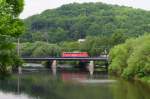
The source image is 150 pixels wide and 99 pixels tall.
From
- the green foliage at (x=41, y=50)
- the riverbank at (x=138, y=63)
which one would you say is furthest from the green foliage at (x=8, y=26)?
the green foliage at (x=41, y=50)

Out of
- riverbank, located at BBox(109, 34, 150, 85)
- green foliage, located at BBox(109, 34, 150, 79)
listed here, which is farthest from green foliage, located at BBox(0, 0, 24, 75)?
green foliage, located at BBox(109, 34, 150, 79)

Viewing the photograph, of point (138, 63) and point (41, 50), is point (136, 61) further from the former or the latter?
point (41, 50)

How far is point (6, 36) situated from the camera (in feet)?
54.5

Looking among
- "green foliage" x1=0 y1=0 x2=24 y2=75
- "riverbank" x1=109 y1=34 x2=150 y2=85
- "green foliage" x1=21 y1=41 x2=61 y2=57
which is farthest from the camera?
"green foliage" x1=21 y1=41 x2=61 y2=57

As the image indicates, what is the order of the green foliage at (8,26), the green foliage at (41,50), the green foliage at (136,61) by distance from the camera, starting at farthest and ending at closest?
1. the green foliage at (41,50)
2. the green foliage at (136,61)
3. the green foliage at (8,26)

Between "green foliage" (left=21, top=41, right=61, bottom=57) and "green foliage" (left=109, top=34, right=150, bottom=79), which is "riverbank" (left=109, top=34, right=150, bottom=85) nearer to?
"green foliage" (left=109, top=34, right=150, bottom=79)

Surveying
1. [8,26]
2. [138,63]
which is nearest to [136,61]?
[138,63]

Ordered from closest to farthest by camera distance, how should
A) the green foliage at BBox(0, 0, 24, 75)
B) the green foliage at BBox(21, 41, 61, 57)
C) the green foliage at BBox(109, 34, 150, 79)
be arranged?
the green foliage at BBox(0, 0, 24, 75), the green foliage at BBox(109, 34, 150, 79), the green foliage at BBox(21, 41, 61, 57)

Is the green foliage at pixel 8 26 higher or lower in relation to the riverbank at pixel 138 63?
higher

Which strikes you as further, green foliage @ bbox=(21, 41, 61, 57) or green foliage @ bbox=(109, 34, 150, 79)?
green foliage @ bbox=(21, 41, 61, 57)

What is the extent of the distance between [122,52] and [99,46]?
2282 inches

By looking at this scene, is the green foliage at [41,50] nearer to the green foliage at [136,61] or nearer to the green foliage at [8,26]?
the green foliage at [136,61]

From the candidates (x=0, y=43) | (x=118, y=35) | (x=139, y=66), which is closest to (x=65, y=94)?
(x=139, y=66)

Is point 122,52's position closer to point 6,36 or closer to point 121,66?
point 121,66
